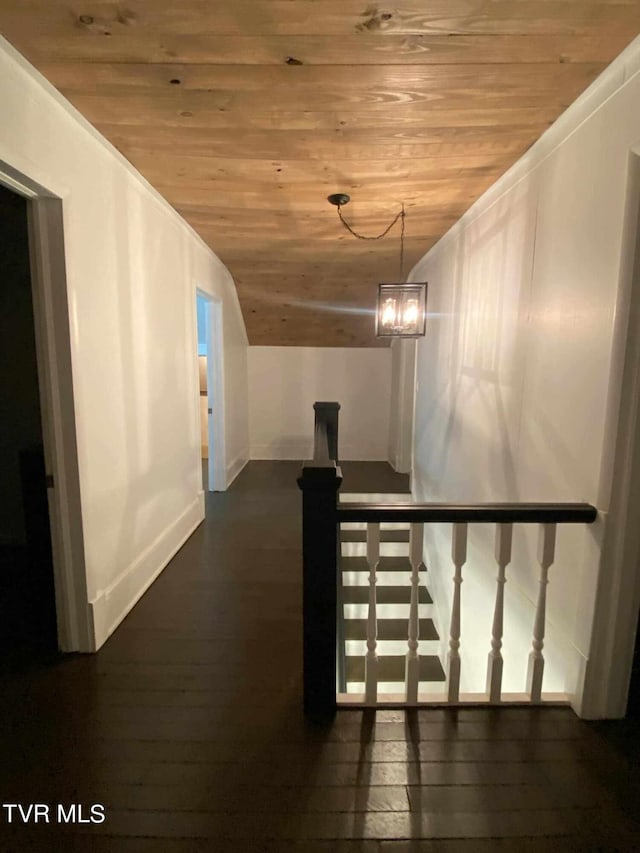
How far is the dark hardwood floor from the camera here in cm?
118

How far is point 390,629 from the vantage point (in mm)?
3506

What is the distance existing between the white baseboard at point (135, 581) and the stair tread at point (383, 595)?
144cm

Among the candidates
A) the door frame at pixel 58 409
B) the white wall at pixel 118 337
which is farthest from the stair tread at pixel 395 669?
the door frame at pixel 58 409

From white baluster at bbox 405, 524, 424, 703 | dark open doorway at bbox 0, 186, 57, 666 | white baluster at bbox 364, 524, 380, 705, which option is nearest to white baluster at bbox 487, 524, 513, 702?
Result: white baluster at bbox 405, 524, 424, 703

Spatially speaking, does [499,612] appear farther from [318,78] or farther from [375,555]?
[318,78]

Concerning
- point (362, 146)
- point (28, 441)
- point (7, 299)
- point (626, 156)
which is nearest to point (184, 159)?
point (362, 146)

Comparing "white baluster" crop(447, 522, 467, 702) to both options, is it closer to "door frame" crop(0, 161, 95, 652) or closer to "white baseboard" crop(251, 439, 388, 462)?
"door frame" crop(0, 161, 95, 652)

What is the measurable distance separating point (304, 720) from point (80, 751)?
756 mm

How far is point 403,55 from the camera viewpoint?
1.40m

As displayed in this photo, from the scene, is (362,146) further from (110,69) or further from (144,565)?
(144,565)

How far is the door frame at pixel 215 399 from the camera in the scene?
413 cm

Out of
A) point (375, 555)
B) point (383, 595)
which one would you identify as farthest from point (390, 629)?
point (375, 555)

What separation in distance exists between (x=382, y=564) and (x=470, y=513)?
101 inches

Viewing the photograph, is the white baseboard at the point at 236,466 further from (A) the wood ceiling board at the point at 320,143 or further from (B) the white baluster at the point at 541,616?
(B) the white baluster at the point at 541,616
